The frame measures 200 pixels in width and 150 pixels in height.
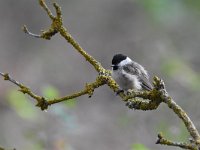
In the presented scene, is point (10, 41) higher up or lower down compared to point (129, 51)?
higher up

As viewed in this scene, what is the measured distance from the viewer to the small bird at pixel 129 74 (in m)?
4.45

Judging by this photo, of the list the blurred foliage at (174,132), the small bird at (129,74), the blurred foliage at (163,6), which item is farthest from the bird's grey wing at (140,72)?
the blurred foliage at (163,6)

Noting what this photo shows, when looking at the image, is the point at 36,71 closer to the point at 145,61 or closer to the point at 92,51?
the point at 92,51

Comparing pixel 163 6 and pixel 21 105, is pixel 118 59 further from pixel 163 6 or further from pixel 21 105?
pixel 163 6

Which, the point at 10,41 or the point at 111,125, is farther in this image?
the point at 10,41

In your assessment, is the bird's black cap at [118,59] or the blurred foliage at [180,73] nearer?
the bird's black cap at [118,59]

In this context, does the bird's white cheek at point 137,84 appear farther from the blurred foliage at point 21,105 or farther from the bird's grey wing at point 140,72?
the blurred foliage at point 21,105

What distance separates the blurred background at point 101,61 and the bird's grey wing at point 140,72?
0.84 meters

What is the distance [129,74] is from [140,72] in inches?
3.2

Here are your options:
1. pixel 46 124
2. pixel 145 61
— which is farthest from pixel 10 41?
pixel 46 124

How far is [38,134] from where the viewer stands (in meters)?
6.42

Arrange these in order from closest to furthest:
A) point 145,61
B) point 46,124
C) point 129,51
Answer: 1. point 46,124
2. point 145,61
3. point 129,51

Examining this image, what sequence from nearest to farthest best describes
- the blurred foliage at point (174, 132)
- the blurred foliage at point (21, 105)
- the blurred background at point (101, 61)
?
the blurred foliage at point (174, 132), the blurred foliage at point (21, 105), the blurred background at point (101, 61)

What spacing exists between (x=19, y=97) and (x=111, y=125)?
4694mm
